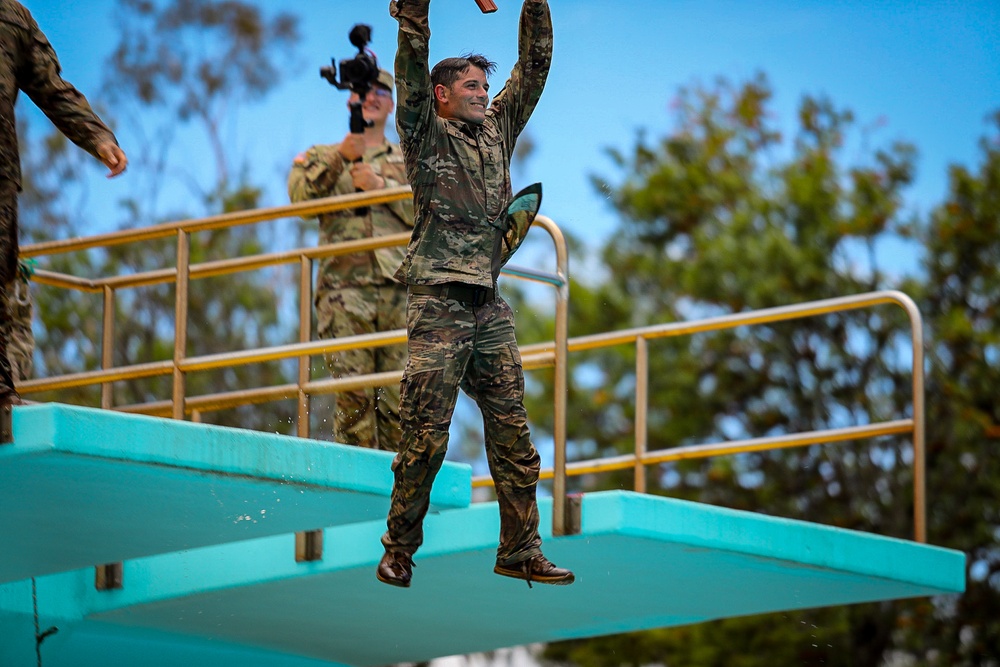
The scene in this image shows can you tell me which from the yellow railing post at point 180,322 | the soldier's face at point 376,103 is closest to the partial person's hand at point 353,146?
the soldier's face at point 376,103

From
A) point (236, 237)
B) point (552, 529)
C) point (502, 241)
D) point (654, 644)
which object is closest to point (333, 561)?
point (552, 529)

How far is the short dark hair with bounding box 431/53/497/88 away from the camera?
6.60 meters

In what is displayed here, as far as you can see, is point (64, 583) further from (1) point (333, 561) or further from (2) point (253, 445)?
(2) point (253, 445)

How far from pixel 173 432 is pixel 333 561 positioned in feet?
5.00

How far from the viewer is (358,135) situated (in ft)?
29.5

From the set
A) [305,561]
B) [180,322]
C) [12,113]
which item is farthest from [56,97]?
[305,561]

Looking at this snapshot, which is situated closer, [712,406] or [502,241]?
[502,241]

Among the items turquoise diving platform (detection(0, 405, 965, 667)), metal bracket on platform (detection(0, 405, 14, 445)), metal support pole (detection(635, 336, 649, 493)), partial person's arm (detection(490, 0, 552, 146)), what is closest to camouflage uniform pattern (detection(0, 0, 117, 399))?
metal bracket on platform (detection(0, 405, 14, 445))

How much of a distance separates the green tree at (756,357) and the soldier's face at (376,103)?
9.44m

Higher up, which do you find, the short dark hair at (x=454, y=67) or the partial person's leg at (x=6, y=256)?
the short dark hair at (x=454, y=67)

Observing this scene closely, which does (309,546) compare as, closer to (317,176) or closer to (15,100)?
(317,176)

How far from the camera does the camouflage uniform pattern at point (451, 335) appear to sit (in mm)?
6383

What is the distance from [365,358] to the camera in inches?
356

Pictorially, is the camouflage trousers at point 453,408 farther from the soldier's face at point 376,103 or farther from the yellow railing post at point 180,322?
the soldier's face at point 376,103
